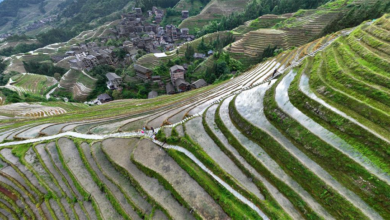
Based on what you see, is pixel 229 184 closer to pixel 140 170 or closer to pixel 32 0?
pixel 140 170

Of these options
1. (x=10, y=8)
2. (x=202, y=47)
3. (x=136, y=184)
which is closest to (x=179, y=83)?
(x=202, y=47)

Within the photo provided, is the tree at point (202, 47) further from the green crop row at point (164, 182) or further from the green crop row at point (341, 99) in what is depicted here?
the green crop row at point (164, 182)

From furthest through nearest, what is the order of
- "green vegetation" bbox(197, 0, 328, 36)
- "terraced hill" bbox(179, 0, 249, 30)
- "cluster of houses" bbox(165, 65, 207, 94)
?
"terraced hill" bbox(179, 0, 249, 30) < "green vegetation" bbox(197, 0, 328, 36) < "cluster of houses" bbox(165, 65, 207, 94)

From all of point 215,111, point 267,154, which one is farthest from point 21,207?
point 267,154

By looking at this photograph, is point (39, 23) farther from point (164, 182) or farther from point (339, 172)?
point (339, 172)

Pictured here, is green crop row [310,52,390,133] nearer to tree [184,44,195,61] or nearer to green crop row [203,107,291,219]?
green crop row [203,107,291,219]

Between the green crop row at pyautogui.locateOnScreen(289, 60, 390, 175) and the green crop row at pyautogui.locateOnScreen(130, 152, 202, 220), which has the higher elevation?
the green crop row at pyautogui.locateOnScreen(289, 60, 390, 175)

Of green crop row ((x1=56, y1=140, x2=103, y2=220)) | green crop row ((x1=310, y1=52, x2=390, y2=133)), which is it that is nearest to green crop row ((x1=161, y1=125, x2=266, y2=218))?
green crop row ((x1=56, y1=140, x2=103, y2=220))

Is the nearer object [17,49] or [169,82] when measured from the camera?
[169,82]

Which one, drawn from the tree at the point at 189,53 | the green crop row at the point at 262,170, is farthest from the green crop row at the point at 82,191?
the tree at the point at 189,53
